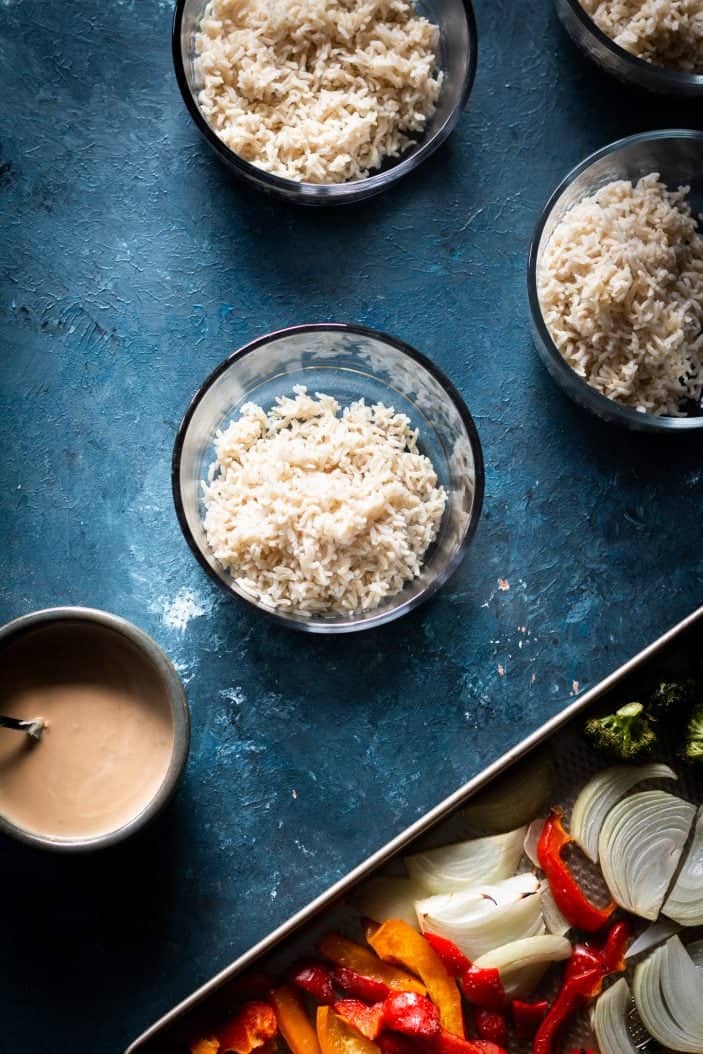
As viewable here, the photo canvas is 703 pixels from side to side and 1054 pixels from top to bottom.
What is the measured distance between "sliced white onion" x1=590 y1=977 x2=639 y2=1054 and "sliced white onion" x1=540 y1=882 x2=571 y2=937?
0.14 m

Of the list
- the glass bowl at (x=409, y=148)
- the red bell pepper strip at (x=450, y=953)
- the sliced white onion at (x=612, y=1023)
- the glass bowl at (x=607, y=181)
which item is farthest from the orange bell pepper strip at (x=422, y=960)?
the glass bowl at (x=409, y=148)

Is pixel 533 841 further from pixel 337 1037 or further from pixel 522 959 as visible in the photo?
pixel 337 1037

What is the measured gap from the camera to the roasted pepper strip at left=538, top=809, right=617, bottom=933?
7.48ft

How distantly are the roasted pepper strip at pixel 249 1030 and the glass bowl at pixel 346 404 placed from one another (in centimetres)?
72

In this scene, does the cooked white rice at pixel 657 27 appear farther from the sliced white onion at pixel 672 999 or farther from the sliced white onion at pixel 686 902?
the sliced white onion at pixel 672 999

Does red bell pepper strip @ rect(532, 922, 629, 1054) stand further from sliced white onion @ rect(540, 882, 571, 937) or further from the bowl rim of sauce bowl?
the bowl rim of sauce bowl

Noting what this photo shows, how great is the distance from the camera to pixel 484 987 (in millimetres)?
2234

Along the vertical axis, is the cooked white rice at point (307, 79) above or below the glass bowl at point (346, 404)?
above

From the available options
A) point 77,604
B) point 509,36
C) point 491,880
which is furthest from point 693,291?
point 77,604

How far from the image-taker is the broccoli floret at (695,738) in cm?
230

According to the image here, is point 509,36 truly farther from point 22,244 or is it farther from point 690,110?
point 22,244

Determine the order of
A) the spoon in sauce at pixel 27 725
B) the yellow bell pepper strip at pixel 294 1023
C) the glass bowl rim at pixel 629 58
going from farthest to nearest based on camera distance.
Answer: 1. the glass bowl rim at pixel 629 58
2. the yellow bell pepper strip at pixel 294 1023
3. the spoon in sauce at pixel 27 725

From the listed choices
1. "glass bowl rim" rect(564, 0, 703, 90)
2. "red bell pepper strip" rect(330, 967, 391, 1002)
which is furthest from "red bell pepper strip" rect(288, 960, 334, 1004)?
"glass bowl rim" rect(564, 0, 703, 90)

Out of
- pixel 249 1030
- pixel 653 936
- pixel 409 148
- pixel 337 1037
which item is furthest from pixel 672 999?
pixel 409 148
